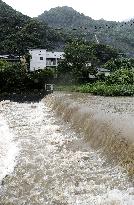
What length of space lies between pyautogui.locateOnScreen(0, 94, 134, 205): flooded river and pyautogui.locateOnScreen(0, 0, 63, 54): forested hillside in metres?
38.7

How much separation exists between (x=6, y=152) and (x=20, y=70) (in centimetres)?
2347

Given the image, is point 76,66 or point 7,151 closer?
point 7,151

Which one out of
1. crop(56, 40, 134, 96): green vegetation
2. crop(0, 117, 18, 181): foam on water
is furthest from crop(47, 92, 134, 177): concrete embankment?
crop(56, 40, 134, 96): green vegetation

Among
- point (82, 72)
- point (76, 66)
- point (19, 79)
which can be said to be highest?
point (76, 66)

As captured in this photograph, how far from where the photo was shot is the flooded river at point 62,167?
8.16m

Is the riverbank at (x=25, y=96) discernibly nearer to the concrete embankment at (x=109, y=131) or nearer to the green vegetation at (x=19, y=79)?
the green vegetation at (x=19, y=79)

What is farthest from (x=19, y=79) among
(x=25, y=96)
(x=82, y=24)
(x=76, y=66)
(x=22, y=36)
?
(x=82, y=24)

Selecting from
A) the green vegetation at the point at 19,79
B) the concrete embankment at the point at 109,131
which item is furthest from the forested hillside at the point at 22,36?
the concrete embankment at the point at 109,131

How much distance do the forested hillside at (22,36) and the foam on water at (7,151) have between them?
38533mm

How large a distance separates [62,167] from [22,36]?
4671 centimetres

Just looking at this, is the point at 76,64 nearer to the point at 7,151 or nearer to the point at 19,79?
the point at 19,79

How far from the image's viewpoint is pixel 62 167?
33.6ft

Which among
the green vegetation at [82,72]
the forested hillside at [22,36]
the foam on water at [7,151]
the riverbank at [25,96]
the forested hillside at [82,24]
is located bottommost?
the riverbank at [25,96]

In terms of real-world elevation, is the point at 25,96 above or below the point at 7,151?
below
